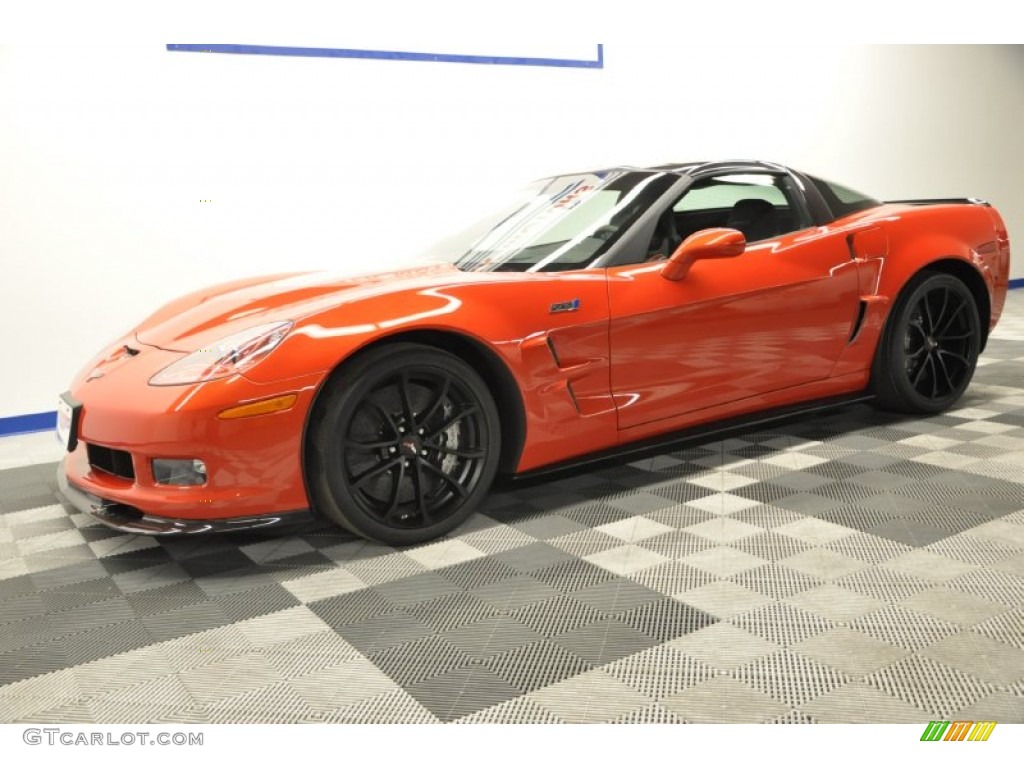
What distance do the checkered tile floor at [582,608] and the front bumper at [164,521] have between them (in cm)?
16

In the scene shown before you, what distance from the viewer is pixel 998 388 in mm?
4824

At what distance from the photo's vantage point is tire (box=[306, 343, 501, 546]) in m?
2.67

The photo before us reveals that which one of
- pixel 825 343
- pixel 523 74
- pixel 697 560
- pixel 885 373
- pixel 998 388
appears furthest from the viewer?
pixel 523 74

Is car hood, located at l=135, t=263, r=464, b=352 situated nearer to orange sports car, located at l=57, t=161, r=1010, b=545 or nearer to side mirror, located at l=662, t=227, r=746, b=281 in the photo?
orange sports car, located at l=57, t=161, r=1010, b=545

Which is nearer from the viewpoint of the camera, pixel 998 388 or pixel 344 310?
pixel 344 310

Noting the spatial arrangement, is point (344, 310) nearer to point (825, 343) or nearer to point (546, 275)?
point (546, 275)

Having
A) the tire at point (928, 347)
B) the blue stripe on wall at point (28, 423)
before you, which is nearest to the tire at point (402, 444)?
the tire at point (928, 347)

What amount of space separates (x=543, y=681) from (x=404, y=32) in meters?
4.97

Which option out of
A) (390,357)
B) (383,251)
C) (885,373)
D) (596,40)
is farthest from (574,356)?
(596,40)

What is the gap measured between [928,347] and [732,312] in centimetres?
127

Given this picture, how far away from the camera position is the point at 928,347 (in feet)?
13.4

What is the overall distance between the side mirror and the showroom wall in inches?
42.7
